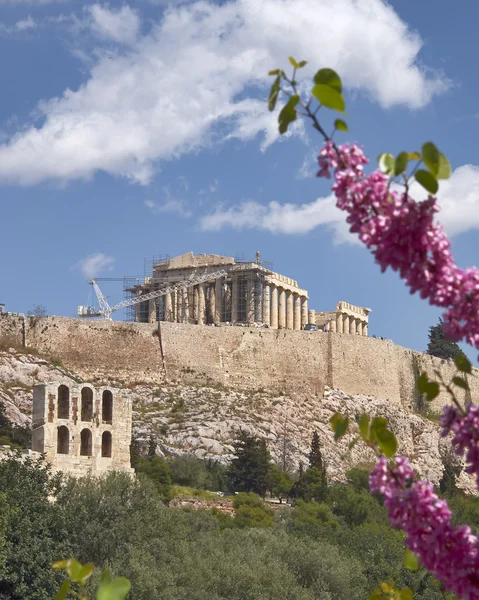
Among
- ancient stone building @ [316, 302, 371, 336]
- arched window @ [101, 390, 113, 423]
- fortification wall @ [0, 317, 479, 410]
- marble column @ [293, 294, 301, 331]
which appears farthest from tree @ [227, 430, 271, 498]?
ancient stone building @ [316, 302, 371, 336]

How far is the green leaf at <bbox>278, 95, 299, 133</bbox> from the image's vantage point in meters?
3.95

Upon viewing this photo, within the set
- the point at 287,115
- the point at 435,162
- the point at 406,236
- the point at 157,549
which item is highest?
the point at 287,115

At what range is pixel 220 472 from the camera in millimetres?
46344

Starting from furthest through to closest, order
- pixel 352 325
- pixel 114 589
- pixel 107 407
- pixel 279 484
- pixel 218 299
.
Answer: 1. pixel 352 325
2. pixel 218 299
3. pixel 279 484
4. pixel 107 407
5. pixel 114 589

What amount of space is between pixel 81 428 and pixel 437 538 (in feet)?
101

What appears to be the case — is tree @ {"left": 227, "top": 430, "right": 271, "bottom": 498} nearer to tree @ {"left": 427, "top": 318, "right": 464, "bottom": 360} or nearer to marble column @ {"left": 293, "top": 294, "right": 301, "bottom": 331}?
marble column @ {"left": 293, "top": 294, "right": 301, "bottom": 331}

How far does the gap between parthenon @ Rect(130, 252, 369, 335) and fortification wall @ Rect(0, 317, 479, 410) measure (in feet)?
11.5

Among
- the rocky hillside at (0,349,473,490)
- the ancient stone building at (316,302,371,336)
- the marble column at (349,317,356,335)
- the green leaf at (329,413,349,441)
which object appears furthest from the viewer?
the marble column at (349,317,356,335)

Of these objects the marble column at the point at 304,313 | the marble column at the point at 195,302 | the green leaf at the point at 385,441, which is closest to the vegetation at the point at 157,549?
the green leaf at the point at 385,441

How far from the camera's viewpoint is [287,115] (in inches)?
157

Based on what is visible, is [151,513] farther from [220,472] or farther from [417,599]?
[220,472]

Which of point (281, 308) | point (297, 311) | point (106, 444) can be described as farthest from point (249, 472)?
point (297, 311)

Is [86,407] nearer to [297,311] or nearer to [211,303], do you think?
[211,303]

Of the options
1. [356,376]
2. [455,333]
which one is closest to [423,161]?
[455,333]
